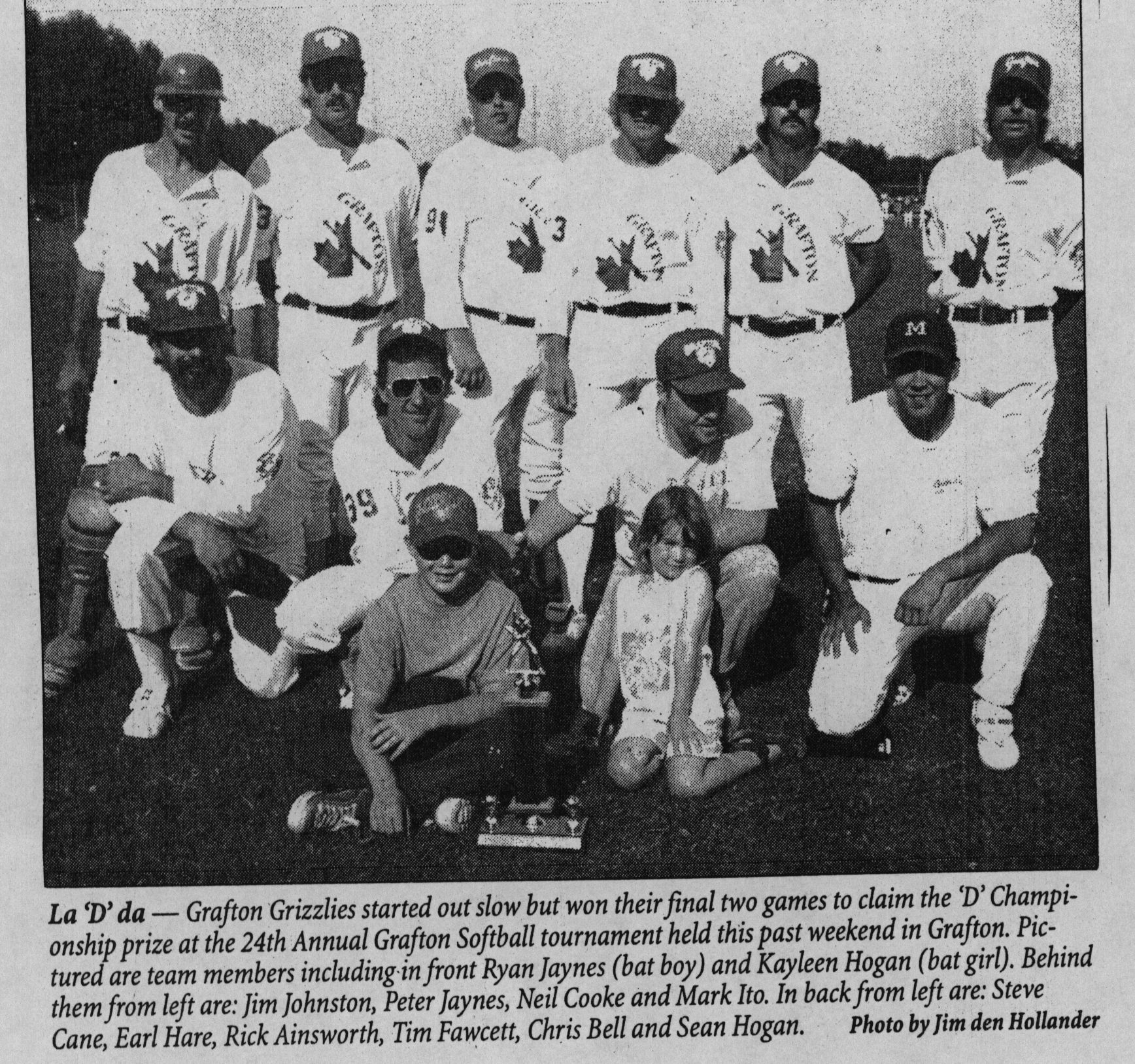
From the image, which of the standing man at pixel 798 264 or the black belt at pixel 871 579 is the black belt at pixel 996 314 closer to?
the standing man at pixel 798 264

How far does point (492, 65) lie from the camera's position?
22.5 ft

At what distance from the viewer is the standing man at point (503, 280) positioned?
699 centimetres

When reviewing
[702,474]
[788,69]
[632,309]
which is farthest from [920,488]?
[788,69]

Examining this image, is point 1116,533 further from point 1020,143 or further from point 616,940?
point 616,940

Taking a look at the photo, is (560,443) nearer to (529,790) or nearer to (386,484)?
(386,484)

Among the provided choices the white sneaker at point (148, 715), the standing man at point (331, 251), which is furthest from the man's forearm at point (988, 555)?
the white sneaker at point (148, 715)

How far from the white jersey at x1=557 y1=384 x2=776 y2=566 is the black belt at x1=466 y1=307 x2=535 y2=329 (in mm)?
525

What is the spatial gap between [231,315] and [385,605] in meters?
1.33

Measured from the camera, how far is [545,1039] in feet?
21.0

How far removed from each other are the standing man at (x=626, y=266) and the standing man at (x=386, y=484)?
1.44ft

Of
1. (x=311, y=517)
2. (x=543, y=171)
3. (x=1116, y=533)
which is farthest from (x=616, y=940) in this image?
(x=543, y=171)

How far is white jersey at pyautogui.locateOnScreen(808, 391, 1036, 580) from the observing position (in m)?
6.82

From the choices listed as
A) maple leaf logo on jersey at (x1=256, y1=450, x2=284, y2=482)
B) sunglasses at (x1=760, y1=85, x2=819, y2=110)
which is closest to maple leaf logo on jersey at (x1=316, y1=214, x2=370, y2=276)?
maple leaf logo on jersey at (x1=256, y1=450, x2=284, y2=482)

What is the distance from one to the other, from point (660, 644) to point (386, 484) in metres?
1.13
